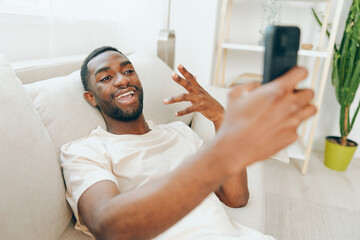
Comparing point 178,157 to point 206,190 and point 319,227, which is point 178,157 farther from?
point 319,227

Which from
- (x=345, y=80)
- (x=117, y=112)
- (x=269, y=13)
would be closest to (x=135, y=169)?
(x=117, y=112)

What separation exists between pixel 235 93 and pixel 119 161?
524 millimetres

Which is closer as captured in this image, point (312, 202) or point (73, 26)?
point (73, 26)

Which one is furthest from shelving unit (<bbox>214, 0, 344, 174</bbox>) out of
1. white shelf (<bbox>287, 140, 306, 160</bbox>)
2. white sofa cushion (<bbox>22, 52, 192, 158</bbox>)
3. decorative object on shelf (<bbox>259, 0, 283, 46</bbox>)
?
white sofa cushion (<bbox>22, 52, 192, 158</bbox>)

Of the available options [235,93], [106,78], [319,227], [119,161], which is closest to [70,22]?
[106,78]

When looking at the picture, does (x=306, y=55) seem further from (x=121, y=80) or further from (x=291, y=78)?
(x=291, y=78)

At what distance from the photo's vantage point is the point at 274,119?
1.14 feet

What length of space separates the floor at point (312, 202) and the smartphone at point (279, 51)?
4.17 ft

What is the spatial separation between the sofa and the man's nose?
0.13 meters

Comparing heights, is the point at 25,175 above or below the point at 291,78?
below

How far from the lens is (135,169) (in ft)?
2.64

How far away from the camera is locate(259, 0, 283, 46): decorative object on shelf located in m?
2.01

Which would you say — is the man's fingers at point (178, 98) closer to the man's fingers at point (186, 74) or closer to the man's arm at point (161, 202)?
the man's fingers at point (186, 74)

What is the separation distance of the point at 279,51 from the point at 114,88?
68 cm
